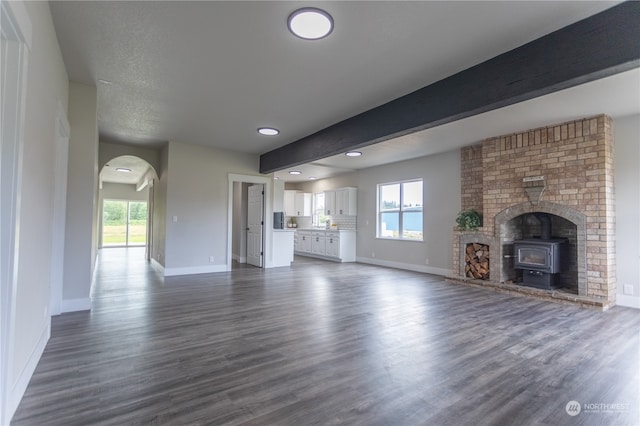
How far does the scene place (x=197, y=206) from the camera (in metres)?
6.46

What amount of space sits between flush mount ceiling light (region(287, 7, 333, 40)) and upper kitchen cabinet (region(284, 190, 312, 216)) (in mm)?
8515

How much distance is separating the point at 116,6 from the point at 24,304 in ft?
6.90

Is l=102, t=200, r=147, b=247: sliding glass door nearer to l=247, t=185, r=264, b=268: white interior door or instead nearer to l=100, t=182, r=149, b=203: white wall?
l=100, t=182, r=149, b=203: white wall

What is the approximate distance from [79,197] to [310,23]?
3.34 m

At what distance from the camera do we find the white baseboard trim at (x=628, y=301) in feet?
14.0

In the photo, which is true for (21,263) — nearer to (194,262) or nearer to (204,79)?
(204,79)

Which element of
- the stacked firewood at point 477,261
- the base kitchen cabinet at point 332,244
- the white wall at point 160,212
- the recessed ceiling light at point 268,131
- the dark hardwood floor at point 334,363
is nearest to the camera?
the dark hardwood floor at point 334,363

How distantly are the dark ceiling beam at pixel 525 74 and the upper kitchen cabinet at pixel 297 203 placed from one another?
686 centimetres

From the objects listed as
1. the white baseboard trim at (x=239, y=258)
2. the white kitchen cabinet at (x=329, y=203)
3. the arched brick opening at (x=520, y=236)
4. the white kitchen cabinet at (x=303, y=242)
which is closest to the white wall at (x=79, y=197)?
the white baseboard trim at (x=239, y=258)

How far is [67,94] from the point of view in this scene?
11.5 ft

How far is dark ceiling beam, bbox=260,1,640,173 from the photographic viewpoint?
82.4 inches

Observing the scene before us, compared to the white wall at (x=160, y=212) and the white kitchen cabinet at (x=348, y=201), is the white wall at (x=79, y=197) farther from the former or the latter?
the white kitchen cabinet at (x=348, y=201)

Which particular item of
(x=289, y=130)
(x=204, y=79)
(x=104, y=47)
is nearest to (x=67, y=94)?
(x=104, y=47)

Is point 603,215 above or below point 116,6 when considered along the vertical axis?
below
